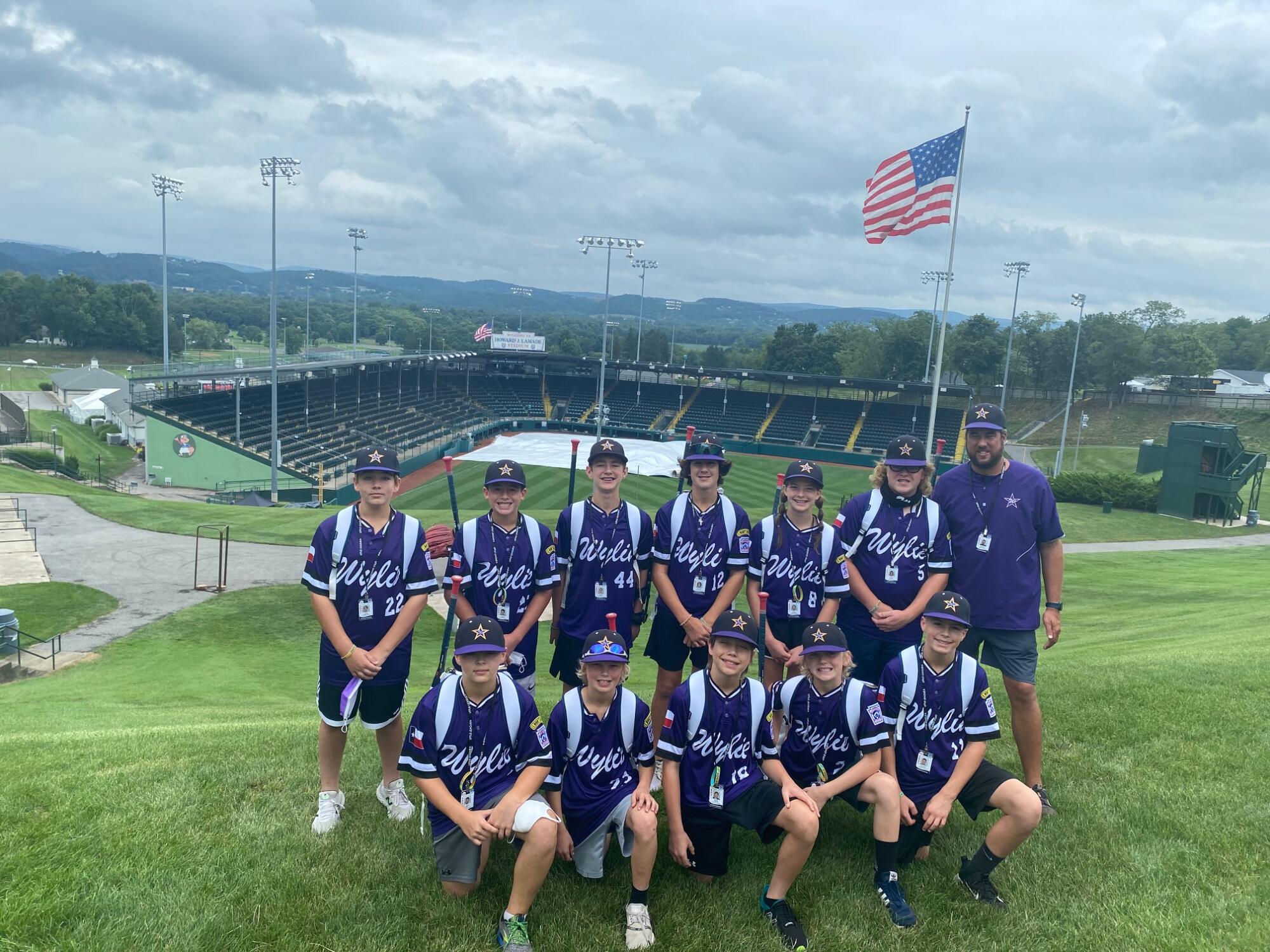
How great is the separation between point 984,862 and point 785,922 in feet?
4.40

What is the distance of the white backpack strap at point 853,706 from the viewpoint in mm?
5340

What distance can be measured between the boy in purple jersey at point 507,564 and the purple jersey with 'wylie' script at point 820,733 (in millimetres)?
1967

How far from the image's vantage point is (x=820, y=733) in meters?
5.48

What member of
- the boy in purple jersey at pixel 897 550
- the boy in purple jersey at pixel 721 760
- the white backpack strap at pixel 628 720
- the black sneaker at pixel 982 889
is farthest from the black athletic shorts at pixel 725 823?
the boy in purple jersey at pixel 897 550

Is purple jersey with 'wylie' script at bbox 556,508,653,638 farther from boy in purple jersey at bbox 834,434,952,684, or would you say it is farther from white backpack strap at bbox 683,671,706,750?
boy in purple jersey at bbox 834,434,952,684

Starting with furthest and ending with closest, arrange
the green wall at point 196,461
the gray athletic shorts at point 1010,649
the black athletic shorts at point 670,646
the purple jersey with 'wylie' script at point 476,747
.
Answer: the green wall at point 196,461 < the black athletic shorts at point 670,646 < the gray athletic shorts at point 1010,649 < the purple jersey with 'wylie' script at point 476,747

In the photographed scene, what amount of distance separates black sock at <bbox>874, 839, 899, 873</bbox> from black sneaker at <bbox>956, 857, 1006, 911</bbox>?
0.48 m

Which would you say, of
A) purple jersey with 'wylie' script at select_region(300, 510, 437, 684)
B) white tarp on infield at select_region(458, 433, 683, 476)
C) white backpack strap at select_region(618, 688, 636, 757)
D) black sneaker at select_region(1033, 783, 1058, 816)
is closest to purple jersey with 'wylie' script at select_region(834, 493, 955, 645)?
black sneaker at select_region(1033, 783, 1058, 816)

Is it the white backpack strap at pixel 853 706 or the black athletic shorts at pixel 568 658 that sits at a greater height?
the white backpack strap at pixel 853 706

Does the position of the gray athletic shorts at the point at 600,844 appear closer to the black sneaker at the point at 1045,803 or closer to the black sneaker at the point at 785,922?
the black sneaker at the point at 785,922

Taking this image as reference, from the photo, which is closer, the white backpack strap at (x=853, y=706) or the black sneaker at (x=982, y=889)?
the black sneaker at (x=982, y=889)

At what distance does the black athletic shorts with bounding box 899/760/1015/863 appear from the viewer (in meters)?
5.24

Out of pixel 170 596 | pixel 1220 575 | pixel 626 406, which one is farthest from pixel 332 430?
pixel 1220 575

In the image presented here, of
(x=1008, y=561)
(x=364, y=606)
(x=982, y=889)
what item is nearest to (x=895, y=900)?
→ (x=982, y=889)
